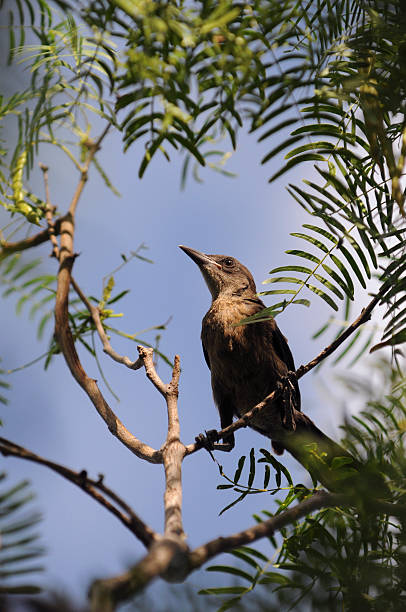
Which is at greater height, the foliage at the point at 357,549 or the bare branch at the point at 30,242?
the bare branch at the point at 30,242

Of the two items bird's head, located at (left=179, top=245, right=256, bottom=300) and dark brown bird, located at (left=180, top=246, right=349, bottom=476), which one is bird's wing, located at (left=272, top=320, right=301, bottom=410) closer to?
dark brown bird, located at (left=180, top=246, right=349, bottom=476)

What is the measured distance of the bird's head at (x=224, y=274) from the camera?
4781mm

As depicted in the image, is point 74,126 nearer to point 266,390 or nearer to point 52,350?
point 52,350

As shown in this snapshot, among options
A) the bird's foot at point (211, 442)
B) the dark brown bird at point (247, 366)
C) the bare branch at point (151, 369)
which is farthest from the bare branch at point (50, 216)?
the dark brown bird at point (247, 366)

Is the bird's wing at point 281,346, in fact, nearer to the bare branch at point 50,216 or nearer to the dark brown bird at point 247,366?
the dark brown bird at point 247,366

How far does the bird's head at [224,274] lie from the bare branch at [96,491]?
3.55 metres

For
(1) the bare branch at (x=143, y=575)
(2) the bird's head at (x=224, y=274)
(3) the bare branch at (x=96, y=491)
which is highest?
(2) the bird's head at (x=224, y=274)

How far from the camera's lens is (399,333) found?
149 cm

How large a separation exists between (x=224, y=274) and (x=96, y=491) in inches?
154

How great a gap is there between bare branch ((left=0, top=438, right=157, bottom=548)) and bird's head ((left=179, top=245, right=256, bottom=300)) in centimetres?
355

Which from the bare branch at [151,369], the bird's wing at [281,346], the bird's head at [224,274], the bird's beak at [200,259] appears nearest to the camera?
the bare branch at [151,369]

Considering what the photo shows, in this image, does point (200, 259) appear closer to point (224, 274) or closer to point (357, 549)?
point (224, 274)

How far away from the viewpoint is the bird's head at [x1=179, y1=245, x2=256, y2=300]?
4781 mm

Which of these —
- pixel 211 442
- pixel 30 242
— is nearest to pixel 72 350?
pixel 30 242
